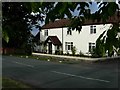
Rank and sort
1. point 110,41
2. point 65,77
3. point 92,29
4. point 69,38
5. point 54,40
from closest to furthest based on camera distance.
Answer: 1. point 110,41
2. point 65,77
3. point 92,29
4. point 69,38
5. point 54,40

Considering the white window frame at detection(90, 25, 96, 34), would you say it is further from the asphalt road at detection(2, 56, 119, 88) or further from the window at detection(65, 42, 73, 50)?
the asphalt road at detection(2, 56, 119, 88)

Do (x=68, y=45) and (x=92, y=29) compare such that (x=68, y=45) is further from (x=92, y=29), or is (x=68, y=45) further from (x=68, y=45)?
(x=92, y=29)

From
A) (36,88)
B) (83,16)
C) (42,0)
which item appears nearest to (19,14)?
(83,16)

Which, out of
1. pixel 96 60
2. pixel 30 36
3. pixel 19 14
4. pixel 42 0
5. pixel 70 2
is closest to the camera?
pixel 70 2

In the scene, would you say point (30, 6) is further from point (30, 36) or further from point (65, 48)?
point (65, 48)

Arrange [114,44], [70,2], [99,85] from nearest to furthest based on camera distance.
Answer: [70,2], [114,44], [99,85]

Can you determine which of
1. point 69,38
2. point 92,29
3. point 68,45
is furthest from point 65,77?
point 68,45

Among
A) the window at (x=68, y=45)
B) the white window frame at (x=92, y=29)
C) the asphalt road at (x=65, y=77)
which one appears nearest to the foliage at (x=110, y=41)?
the asphalt road at (x=65, y=77)

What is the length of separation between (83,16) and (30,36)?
2.61 m

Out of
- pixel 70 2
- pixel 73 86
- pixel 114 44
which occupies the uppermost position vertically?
pixel 70 2

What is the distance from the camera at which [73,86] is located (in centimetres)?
1530

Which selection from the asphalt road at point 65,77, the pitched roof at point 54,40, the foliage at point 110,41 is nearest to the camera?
the foliage at point 110,41

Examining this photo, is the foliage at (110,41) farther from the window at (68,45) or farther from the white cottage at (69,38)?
the window at (68,45)

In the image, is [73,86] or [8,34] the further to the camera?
[73,86]
